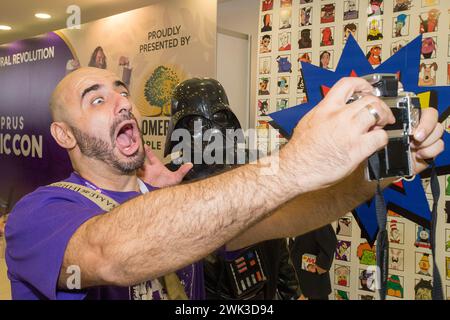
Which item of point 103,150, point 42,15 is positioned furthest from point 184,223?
point 42,15

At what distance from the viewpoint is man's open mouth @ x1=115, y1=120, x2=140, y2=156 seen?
120 centimetres

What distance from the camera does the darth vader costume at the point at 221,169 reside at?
1.49 m

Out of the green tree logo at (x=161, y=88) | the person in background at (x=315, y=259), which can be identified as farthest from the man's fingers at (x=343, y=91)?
the green tree logo at (x=161, y=88)

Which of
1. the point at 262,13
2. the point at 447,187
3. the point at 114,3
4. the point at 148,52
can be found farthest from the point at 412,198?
the point at 114,3

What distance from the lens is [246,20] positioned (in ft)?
11.6

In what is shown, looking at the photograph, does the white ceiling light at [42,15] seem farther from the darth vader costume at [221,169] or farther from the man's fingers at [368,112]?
the man's fingers at [368,112]

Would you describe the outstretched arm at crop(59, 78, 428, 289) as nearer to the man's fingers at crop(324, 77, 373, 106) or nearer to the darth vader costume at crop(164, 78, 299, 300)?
the man's fingers at crop(324, 77, 373, 106)

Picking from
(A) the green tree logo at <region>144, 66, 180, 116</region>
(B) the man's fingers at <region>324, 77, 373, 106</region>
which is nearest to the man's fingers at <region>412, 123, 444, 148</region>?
(B) the man's fingers at <region>324, 77, 373, 106</region>

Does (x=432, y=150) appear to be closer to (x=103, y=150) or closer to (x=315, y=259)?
(x=103, y=150)

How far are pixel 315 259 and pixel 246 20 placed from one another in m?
2.19

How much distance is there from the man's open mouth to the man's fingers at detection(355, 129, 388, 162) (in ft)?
2.58
